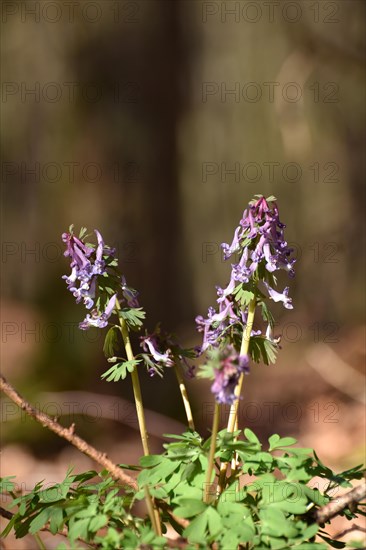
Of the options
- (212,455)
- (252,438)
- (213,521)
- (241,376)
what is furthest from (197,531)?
(241,376)

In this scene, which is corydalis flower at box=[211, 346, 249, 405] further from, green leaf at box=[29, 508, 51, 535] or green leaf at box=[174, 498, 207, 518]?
green leaf at box=[29, 508, 51, 535]

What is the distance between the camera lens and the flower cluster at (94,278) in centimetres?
151

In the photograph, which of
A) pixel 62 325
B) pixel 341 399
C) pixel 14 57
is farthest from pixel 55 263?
pixel 341 399

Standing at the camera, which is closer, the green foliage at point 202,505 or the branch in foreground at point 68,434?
the green foliage at point 202,505

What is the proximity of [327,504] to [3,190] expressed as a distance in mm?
2639

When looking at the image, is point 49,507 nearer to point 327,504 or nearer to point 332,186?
point 327,504

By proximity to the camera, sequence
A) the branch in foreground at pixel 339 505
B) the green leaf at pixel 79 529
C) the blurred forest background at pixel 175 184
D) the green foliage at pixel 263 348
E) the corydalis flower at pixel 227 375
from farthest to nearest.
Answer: the blurred forest background at pixel 175 184 → the green foliage at pixel 263 348 → the branch in foreground at pixel 339 505 → the green leaf at pixel 79 529 → the corydalis flower at pixel 227 375

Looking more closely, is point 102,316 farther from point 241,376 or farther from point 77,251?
point 241,376

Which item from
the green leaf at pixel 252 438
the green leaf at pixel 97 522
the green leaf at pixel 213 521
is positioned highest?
the green leaf at pixel 252 438

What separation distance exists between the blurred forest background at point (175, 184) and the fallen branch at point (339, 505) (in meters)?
1.71

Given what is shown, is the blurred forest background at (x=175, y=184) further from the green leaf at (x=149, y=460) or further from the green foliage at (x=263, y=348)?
the green leaf at (x=149, y=460)

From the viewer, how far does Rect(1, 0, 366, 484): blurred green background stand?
3523mm

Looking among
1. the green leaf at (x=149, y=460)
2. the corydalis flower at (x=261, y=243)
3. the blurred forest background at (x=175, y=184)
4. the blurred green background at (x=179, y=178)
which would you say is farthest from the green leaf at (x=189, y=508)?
the blurred green background at (x=179, y=178)

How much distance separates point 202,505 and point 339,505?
30 cm
